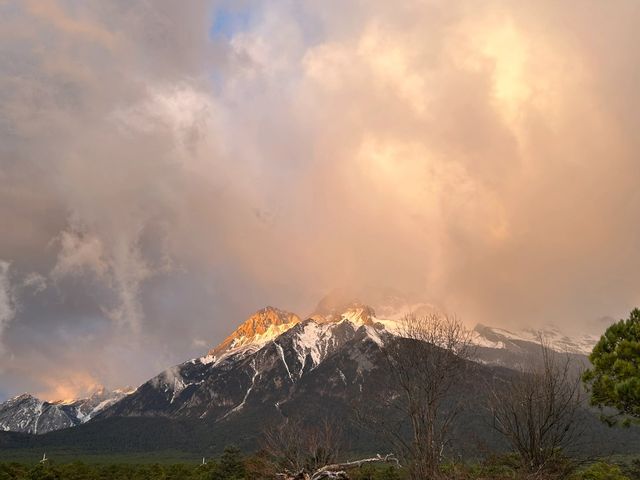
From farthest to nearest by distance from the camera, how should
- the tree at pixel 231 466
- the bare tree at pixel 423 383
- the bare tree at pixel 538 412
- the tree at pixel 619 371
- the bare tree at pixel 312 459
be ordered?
the tree at pixel 231 466 < the bare tree at pixel 538 412 < the bare tree at pixel 423 383 < the tree at pixel 619 371 < the bare tree at pixel 312 459

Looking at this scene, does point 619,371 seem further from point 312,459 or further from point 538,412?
point 312,459

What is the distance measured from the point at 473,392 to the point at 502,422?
2.49 meters

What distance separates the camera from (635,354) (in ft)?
76.2

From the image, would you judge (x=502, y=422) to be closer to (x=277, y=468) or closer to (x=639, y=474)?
(x=277, y=468)

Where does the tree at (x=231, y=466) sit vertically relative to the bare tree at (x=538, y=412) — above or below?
below

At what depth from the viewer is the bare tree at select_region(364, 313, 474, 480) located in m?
23.2

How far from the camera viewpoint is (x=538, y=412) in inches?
1001

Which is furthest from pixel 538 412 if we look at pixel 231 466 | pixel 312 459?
pixel 231 466

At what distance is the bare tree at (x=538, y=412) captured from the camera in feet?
79.7

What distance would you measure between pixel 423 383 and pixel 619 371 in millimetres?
9334

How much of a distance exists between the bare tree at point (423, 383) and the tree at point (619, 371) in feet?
21.8

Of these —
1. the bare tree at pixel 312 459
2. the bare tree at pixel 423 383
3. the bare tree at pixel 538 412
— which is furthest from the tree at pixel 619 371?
the bare tree at pixel 312 459

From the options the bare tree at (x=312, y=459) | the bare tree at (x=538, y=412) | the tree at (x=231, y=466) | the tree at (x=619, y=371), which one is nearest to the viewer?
the bare tree at (x=312, y=459)

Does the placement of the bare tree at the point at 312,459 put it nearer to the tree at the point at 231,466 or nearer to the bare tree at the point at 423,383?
the bare tree at the point at 423,383
